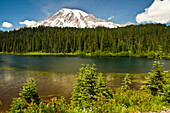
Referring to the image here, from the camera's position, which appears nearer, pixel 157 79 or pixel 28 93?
pixel 28 93

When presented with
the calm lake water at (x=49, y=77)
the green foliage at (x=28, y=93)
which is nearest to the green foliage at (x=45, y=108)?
the green foliage at (x=28, y=93)

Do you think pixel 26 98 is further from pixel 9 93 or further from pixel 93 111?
pixel 9 93

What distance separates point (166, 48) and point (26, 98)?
130 m

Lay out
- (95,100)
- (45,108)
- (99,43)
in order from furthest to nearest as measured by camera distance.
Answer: (99,43)
(95,100)
(45,108)

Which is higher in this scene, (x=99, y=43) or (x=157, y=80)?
(x=99, y=43)

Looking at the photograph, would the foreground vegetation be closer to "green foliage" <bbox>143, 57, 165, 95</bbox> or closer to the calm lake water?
"green foliage" <bbox>143, 57, 165, 95</bbox>

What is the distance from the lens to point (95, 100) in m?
9.86

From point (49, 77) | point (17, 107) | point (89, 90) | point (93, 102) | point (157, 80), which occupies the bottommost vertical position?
point (49, 77)

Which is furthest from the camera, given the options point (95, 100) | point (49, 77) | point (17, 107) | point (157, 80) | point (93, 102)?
point (49, 77)

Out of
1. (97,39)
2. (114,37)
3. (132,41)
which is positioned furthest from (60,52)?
(132,41)

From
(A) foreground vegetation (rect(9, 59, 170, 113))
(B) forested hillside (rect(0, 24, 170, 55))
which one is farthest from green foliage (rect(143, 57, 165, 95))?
(B) forested hillside (rect(0, 24, 170, 55))

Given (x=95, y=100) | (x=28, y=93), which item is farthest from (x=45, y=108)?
(x=95, y=100)

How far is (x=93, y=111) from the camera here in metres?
7.36

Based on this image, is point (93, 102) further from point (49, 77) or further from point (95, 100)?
point (49, 77)
